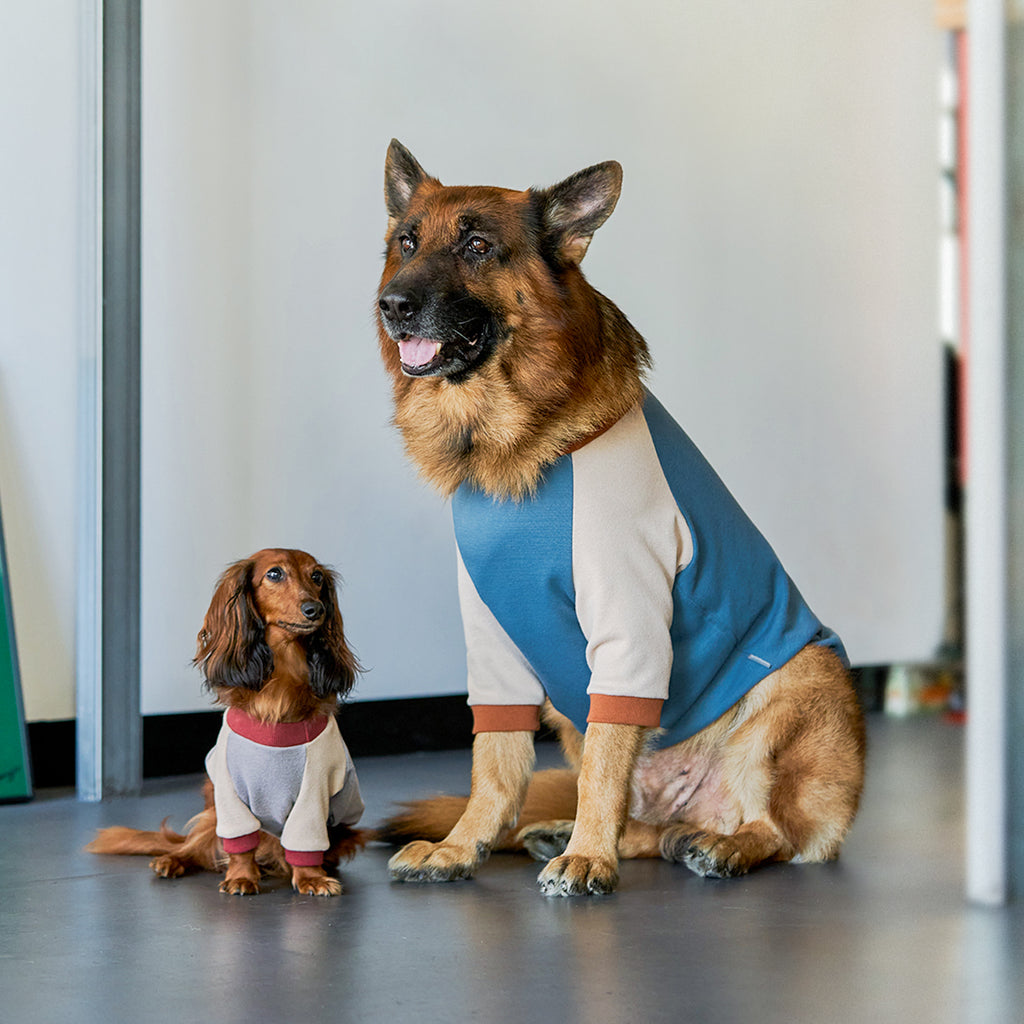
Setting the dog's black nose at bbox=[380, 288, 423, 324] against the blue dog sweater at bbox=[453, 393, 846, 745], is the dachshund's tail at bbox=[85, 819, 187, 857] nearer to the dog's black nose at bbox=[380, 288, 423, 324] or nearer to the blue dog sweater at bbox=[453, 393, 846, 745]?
the blue dog sweater at bbox=[453, 393, 846, 745]

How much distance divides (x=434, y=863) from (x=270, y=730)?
1.47ft

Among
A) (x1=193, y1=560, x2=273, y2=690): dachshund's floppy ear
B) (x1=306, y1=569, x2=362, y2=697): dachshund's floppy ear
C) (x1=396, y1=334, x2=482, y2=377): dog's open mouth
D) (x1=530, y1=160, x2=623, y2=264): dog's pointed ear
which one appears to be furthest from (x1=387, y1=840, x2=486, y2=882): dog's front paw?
(x1=530, y1=160, x2=623, y2=264): dog's pointed ear

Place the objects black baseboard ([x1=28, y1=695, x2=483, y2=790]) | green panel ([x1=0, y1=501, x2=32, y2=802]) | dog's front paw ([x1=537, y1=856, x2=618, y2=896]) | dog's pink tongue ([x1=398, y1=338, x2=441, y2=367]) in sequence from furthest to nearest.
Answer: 1. black baseboard ([x1=28, y1=695, x2=483, y2=790])
2. green panel ([x1=0, y1=501, x2=32, y2=802])
3. dog's pink tongue ([x1=398, y1=338, x2=441, y2=367])
4. dog's front paw ([x1=537, y1=856, x2=618, y2=896])

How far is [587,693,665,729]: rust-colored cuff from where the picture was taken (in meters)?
2.44

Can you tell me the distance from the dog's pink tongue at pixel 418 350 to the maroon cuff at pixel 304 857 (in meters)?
1.00

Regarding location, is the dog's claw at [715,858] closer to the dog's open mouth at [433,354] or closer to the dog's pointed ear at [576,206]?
the dog's open mouth at [433,354]

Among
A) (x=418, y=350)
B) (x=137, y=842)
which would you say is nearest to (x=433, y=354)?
(x=418, y=350)

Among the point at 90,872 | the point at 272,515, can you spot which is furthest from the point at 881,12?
the point at 90,872

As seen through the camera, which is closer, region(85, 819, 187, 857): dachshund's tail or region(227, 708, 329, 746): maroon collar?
region(227, 708, 329, 746): maroon collar

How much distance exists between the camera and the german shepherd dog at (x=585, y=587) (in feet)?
8.05

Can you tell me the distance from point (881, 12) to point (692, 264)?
1787 mm

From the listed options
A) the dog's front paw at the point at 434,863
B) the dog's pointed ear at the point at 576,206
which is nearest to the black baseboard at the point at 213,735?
the dog's front paw at the point at 434,863

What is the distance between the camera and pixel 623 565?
8.01 feet

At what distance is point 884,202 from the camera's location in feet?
19.4
